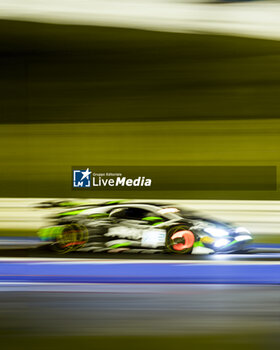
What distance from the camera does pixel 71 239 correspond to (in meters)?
5.98

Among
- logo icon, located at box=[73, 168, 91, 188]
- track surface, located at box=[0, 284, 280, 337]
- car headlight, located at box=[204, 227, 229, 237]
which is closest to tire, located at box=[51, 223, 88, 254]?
logo icon, located at box=[73, 168, 91, 188]

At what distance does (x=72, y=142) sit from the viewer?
577 cm

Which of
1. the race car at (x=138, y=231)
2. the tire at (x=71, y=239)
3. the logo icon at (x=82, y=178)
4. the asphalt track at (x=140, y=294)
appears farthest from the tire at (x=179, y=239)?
the logo icon at (x=82, y=178)

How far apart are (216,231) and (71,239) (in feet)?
5.57

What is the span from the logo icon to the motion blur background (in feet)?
0.34

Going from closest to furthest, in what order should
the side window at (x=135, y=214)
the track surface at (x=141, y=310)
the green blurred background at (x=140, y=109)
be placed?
the track surface at (x=141, y=310) → the green blurred background at (x=140, y=109) → the side window at (x=135, y=214)

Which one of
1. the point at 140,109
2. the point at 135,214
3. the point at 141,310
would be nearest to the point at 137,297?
the point at 141,310

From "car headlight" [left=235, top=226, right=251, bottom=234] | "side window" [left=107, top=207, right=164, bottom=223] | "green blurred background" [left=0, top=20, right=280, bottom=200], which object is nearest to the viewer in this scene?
"car headlight" [left=235, top=226, right=251, bottom=234]

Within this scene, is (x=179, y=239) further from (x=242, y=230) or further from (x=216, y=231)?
(x=242, y=230)

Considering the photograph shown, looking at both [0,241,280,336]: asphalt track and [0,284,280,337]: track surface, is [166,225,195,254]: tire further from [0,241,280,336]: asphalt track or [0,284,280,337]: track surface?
[0,284,280,337]: track surface

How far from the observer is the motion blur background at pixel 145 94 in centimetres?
573

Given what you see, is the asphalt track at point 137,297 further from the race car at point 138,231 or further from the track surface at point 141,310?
the race car at point 138,231

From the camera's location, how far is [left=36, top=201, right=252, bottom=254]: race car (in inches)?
227

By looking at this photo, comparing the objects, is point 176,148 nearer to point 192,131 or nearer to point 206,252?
point 192,131
